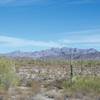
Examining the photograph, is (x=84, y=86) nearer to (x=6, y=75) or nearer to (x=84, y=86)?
(x=84, y=86)

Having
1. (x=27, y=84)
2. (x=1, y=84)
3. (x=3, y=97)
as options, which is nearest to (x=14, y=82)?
(x=1, y=84)

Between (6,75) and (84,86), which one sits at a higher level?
(6,75)

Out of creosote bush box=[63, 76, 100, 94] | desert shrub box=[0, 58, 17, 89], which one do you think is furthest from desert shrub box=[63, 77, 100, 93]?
desert shrub box=[0, 58, 17, 89]

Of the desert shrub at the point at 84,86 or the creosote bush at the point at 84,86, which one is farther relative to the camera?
the desert shrub at the point at 84,86

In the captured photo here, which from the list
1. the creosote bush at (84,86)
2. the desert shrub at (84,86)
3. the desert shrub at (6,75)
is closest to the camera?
the creosote bush at (84,86)

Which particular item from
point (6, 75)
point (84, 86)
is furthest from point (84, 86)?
point (6, 75)

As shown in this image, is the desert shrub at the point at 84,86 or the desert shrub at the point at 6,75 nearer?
the desert shrub at the point at 84,86

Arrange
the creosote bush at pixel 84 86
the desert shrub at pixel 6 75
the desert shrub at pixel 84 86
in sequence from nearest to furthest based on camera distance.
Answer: the creosote bush at pixel 84 86
the desert shrub at pixel 84 86
the desert shrub at pixel 6 75

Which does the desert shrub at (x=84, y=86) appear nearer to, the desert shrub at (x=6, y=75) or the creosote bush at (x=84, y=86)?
the creosote bush at (x=84, y=86)

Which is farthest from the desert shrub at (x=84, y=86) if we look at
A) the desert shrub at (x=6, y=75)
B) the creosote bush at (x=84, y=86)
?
the desert shrub at (x=6, y=75)

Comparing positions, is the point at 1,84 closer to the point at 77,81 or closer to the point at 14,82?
the point at 14,82

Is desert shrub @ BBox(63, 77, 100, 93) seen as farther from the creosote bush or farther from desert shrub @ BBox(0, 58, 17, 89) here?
desert shrub @ BBox(0, 58, 17, 89)

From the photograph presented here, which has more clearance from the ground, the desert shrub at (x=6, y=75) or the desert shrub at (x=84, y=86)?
the desert shrub at (x=6, y=75)

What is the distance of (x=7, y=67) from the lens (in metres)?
33.2
